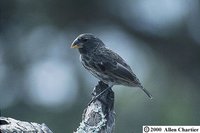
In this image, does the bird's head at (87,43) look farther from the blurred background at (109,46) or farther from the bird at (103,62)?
the blurred background at (109,46)

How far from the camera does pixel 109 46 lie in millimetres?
2080

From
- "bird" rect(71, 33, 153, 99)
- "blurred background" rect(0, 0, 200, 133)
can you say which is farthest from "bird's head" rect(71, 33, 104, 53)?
"blurred background" rect(0, 0, 200, 133)

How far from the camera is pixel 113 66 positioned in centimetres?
200

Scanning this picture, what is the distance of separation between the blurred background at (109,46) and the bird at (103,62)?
2.7 inches

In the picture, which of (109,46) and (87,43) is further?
(109,46)

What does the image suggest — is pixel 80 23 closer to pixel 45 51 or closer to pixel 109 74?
pixel 45 51

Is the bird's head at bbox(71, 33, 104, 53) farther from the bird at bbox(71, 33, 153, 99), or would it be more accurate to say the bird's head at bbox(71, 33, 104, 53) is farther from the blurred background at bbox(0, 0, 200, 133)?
the blurred background at bbox(0, 0, 200, 133)

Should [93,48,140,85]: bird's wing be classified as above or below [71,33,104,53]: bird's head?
below

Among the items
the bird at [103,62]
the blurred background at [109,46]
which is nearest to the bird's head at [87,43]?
the bird at [103,62]

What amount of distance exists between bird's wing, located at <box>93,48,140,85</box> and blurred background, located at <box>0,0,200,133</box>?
70 millimetres

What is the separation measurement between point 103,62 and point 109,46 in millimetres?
95

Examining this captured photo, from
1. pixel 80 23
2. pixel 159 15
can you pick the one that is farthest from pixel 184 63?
pixel 80 23

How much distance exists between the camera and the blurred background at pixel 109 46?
223 cm

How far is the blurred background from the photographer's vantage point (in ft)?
7.30
